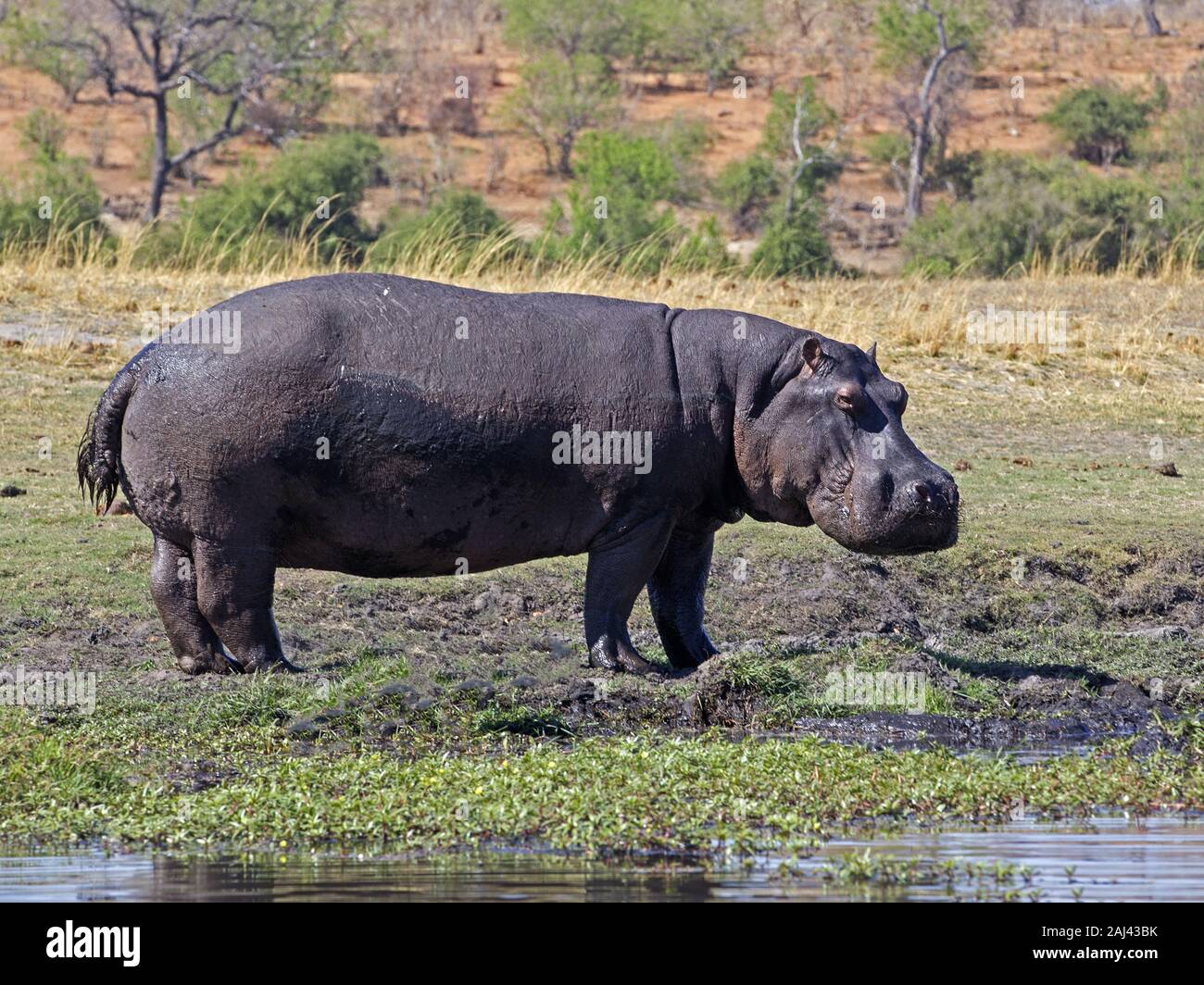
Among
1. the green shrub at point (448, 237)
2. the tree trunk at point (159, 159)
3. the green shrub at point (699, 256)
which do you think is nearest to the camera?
the green shrub at point (448, 237)

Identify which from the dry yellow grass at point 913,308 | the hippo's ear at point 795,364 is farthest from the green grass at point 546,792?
the dry yellow grass at point 913,308

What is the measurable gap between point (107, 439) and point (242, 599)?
939 mm

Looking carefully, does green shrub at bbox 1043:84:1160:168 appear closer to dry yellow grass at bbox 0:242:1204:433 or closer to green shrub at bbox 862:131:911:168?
green shrub at bbox 862:131:911:168

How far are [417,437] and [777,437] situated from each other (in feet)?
5.29

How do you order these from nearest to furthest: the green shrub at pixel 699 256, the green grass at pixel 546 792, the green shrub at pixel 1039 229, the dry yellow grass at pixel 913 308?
the green grass at pixel 546 792, the dry yellow grass at pixel 913 308, the green shrub at pixel 699 256, the green shrub at pixel 1039 229

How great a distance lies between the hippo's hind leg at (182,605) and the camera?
868cm

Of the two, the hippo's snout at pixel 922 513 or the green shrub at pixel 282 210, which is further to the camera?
the green shrub at pixel 282 210

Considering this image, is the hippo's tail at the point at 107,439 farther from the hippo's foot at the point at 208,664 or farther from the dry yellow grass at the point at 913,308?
the dry yellow grass at the point at 913,308

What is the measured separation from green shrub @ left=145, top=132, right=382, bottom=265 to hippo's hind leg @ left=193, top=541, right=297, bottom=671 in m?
11.8

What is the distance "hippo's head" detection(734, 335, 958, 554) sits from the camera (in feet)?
28.0

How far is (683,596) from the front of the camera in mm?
9195

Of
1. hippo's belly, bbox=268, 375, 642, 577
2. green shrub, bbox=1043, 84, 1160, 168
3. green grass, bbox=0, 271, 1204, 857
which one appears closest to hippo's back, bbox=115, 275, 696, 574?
hippo's belly, bbox=268, 375, 642, 577

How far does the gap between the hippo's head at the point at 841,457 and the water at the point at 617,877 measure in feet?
7.73
